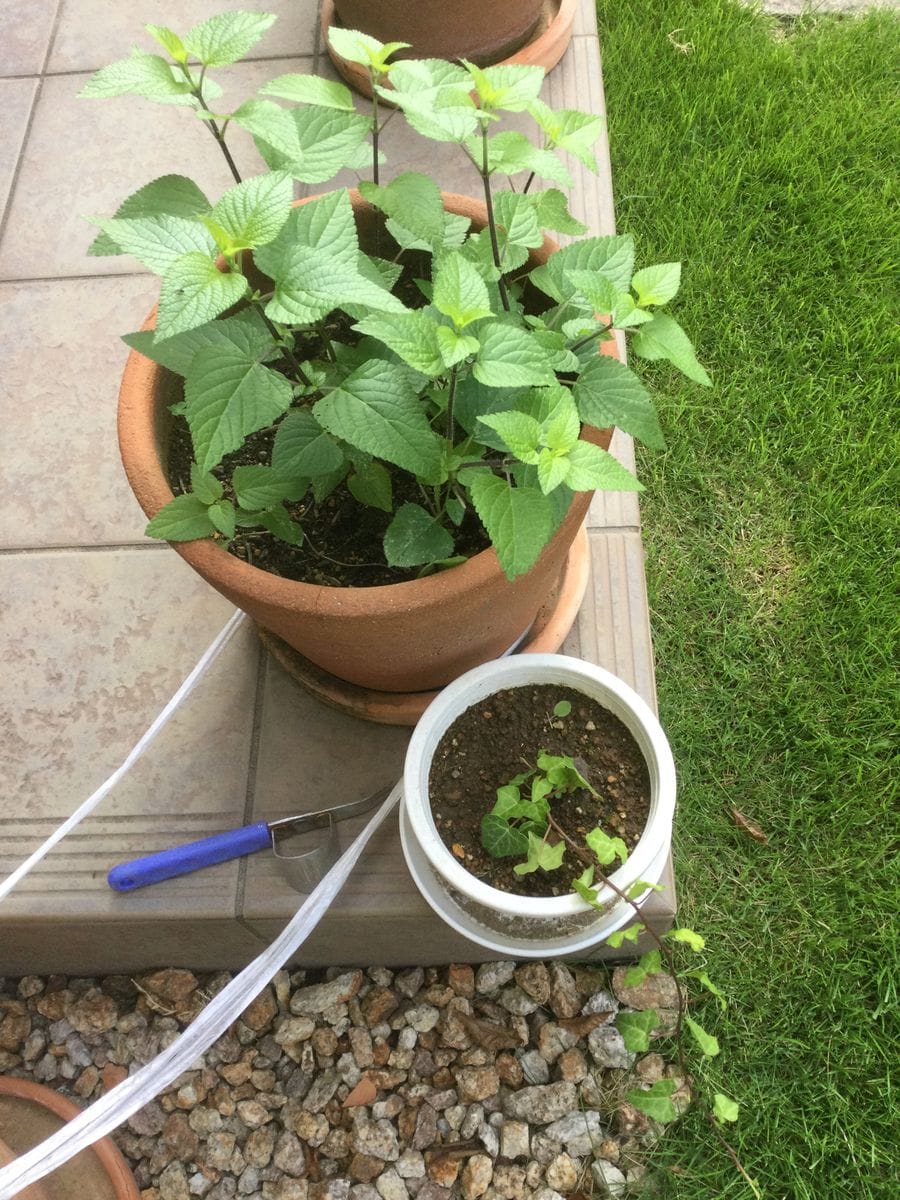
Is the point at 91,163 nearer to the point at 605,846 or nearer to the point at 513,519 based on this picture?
the point at 513,519

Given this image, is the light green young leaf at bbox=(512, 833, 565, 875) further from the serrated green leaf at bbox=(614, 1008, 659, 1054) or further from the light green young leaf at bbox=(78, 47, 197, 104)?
→ the light green young leaf at bbox=(78, 47, 197, 104)

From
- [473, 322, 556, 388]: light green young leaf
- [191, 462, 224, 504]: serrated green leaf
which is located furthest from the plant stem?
[191, 462, 224, 504]: serrated green leaf

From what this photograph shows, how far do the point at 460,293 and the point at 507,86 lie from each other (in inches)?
9.2

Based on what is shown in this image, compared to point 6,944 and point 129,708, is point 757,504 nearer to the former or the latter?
point 129,708

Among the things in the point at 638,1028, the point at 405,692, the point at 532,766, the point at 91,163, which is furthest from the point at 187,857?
the point at 91,163

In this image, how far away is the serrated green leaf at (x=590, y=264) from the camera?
94 cm

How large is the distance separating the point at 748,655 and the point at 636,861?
0.59m

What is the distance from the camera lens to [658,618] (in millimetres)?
1526

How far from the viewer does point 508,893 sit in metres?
1.02

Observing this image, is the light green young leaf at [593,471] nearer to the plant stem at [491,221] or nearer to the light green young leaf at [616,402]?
the light green young leaf at [616,402]

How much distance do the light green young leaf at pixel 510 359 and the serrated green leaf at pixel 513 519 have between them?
9cm

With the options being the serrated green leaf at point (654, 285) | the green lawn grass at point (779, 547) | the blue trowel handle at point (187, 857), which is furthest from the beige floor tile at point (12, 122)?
the serrated green leaf at point (654, 285)

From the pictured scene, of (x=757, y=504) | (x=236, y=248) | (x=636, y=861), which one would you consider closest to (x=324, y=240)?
(x=236, y=248)

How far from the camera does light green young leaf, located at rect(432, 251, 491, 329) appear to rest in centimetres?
81
